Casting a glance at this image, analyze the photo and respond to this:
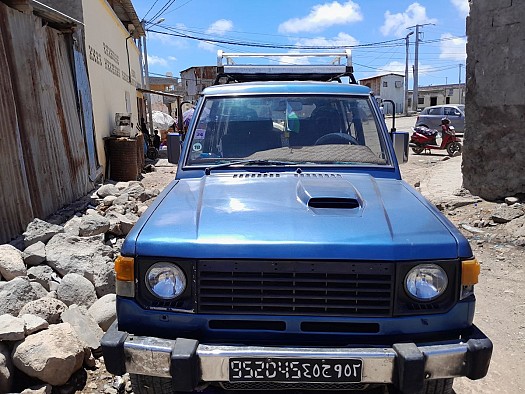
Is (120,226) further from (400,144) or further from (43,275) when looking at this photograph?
(400,144)

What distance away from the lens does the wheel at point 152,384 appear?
238 centimetres

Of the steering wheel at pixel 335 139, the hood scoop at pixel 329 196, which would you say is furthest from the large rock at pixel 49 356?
the steering wheel at pixel 335 139

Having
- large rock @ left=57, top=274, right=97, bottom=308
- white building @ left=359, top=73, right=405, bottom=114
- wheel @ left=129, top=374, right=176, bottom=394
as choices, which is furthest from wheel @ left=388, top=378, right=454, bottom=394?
white building @ left=359, top=73, right=405, bottom=114

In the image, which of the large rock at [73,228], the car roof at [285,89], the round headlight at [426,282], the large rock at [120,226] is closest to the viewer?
the round headlight at [426,282]

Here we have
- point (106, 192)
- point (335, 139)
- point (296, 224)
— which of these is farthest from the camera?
point (106, 192)

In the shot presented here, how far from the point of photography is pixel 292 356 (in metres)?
2.10

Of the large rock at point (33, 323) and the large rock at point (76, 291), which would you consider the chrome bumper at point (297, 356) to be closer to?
the large rock at point (33, 323)

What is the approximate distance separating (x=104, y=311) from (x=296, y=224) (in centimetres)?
203

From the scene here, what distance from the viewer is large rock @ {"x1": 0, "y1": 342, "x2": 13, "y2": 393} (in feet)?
9.13

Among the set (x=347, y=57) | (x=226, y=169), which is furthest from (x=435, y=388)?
(x=347, y=57)

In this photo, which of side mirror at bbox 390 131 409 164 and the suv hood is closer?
the suv hood

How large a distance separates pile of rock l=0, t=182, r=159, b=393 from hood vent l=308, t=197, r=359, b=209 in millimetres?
1811

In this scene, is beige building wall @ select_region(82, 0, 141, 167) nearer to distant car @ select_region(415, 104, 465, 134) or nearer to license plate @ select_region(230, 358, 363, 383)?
license plate @ select_region(230, 358, 363, 383)

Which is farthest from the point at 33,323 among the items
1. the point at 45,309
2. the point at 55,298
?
the point at 55,298
